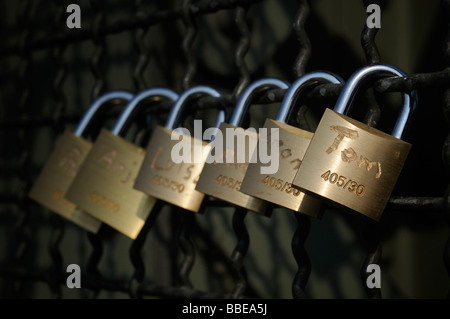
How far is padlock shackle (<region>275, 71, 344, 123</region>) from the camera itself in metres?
0.72

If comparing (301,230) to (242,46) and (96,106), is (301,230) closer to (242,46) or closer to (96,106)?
(242,46)

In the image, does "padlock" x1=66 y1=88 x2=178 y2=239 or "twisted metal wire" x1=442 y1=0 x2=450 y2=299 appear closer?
A: "twisted metal wire" x1=442 y1=0 x2=450 y2=299

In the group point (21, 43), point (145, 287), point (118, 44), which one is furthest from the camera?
point (118, 44)

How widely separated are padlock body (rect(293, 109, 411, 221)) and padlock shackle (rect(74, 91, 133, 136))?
17.9 inches

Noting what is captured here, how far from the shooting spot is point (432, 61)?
6.26 ft

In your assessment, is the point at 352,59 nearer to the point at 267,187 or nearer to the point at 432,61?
the point at 432,61

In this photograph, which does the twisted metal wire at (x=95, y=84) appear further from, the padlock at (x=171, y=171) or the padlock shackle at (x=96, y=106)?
the padlock at (x=171, y=171)

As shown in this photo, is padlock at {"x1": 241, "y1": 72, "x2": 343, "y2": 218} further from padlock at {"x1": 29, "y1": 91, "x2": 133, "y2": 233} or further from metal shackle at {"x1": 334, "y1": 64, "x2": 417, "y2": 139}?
padlock at {"x1": 29, "y1": 91, "x2": 133, "y2": 233}

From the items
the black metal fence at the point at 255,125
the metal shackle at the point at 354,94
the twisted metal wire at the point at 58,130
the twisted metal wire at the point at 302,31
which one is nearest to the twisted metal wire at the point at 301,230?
the twisted metal wire at the point at 302,31

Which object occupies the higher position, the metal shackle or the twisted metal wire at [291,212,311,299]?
the metal shackle

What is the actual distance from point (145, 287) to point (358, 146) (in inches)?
18.6

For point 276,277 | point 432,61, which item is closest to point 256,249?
point 276,277

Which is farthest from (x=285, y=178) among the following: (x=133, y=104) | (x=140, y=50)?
(x=140, y=50)

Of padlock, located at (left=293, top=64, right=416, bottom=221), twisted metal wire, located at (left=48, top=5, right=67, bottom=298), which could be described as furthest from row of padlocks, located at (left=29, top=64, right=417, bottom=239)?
twisted metal wire, located at (left=48, top=5, right=67, bottom=298)
